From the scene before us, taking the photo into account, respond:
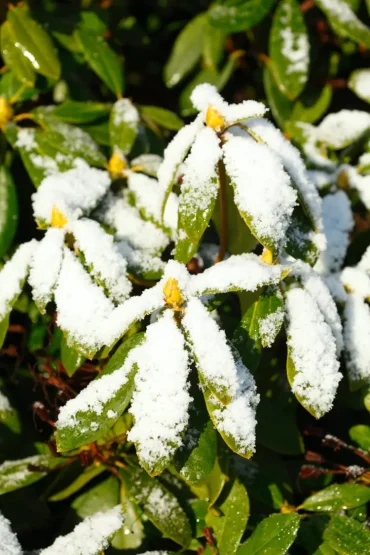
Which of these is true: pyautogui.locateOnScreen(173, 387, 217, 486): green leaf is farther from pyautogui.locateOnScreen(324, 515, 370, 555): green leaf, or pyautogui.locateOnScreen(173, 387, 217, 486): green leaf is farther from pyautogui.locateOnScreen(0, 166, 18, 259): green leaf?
pyautogui.locateOnScreen(0, 166, 18, 259): green leaf

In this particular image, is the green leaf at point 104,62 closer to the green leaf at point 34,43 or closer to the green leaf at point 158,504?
the green leaf at point 34,43

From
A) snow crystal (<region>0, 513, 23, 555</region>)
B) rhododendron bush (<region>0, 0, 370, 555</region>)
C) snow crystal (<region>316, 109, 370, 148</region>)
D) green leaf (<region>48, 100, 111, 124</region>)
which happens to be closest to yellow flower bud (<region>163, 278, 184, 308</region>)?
rhododendron bush (<region>0, 0, 370, 555</region>)

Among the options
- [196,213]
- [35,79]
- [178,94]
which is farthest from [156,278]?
[178,94]

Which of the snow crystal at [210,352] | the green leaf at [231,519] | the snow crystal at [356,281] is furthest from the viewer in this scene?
the snow crystal at [356,281]

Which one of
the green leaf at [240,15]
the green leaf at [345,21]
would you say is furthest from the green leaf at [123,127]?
the green leaf at [345,21]

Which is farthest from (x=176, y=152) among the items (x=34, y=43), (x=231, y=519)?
(x=231, y=519)

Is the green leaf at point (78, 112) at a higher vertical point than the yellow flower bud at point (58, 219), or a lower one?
higher
